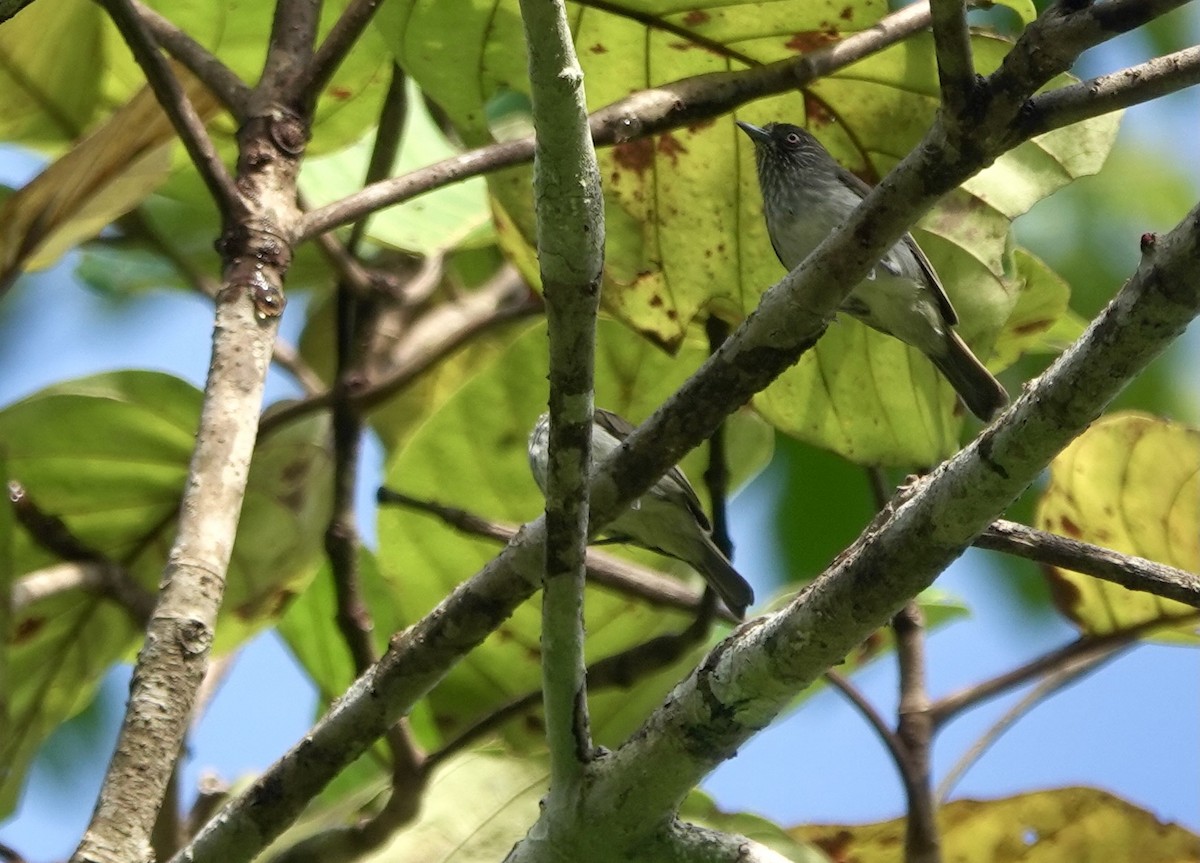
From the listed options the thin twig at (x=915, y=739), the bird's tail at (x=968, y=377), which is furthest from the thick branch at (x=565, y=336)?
the bird's tail at (x=968, y=377)

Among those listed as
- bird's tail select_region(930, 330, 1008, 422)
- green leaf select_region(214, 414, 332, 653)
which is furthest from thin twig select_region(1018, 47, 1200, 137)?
green leaf select_region(214, 414, 332, 653)

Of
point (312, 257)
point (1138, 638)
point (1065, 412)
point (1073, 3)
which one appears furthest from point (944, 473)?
point (312, 257)

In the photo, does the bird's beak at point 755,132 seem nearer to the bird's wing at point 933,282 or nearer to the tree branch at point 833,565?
the bird's wing at point 933,282

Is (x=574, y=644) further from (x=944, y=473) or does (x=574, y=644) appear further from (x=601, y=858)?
(x=944, y=473)

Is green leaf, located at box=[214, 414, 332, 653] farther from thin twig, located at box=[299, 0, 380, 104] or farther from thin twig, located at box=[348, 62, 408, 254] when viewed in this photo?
thin twig, located at box=[299, 0, 380, 104]

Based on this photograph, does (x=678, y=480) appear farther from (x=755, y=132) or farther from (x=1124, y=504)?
(x=1124, y=504)

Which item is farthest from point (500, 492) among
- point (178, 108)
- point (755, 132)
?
point (178, 108)
